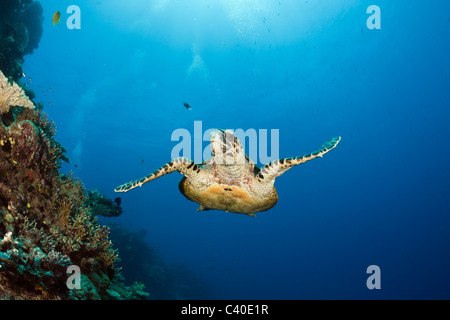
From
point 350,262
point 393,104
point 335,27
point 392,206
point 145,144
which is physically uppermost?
point 335,27

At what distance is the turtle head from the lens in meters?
3.99

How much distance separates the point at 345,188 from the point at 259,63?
214ft

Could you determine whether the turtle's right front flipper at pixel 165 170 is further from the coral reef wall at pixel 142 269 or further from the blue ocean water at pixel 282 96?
the blue ocean water at pixel 282 96

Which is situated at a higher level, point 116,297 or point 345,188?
point 345,188

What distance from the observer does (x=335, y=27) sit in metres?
31.5

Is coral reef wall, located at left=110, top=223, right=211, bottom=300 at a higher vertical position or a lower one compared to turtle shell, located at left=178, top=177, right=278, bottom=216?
lower

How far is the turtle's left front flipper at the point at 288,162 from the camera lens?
3757 mm

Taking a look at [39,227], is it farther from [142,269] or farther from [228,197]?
[142,269]

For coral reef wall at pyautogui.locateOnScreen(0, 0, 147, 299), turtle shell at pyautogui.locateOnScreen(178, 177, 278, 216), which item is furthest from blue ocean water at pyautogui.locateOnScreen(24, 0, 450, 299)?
turtle shell at pyautogui.locateOnScreen(178, 177, 278, 216)

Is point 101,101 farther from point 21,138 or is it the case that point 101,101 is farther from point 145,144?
point 21,138

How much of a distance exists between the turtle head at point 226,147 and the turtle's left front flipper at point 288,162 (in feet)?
1.76

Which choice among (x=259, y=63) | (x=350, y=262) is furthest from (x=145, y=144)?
(x=350, y=262)

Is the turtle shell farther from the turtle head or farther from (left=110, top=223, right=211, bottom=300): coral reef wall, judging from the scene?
(left=110, top=223, right=211, bottom=300): coral reef wall

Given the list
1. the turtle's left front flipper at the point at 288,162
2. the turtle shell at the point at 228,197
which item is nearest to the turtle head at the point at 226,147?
the turtle's left front flipper at the point at 288,162
